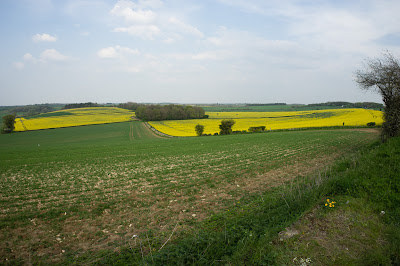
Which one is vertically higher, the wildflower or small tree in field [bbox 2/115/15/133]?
small tree in field [bbox 2/115/15/133]

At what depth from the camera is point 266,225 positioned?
20.0 feet

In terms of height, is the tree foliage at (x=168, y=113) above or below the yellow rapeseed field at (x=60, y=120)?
above

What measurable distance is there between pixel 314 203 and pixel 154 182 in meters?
8.74

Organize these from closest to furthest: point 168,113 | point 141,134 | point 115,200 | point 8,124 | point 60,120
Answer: point 115,200, point 141,134, point 8,124, point 60,120, point 168,113

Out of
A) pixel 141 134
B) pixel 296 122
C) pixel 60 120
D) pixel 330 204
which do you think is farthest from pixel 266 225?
pixel 60 120

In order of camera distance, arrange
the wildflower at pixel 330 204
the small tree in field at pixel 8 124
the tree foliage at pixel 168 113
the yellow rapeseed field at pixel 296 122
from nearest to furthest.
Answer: the wildflower at pixel 330 204
the yellow rapeseed field at pixel 296 122
the small tree in field at pixel 8 124
the tree foliage at pixel 168 113

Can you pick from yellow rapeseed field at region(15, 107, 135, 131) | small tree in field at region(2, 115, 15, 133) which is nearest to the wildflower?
small tree in field at region(2, 115, 15, 133)

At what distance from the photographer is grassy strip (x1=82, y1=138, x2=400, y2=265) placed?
4.73m

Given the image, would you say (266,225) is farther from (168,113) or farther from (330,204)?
(168,113)

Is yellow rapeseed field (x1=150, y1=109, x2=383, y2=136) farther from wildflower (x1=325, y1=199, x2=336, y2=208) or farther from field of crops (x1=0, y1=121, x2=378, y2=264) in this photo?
wildflower (x1=325, y1=199, x2=336, y2=208)

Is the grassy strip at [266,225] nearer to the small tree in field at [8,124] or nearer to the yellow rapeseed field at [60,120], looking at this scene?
the small tree in field at [8,124]

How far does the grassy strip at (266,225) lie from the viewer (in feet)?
15.5

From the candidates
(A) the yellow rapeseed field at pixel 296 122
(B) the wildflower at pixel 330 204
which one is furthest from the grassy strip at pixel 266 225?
(A) the yellow rapeseed field at pixel 296 122

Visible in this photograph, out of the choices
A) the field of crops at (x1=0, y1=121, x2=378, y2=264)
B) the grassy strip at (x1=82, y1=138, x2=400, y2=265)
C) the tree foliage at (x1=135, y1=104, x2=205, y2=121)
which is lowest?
the field of crops at (x1=0, y1=121, x2=378, y2=264)
